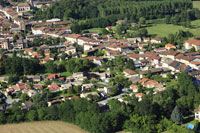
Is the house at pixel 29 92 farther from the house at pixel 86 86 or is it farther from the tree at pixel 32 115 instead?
the house at pixel 86 86

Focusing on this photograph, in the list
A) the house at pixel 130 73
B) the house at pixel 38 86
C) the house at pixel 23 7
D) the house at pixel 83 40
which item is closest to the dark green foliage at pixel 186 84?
the house at pixel 130 73

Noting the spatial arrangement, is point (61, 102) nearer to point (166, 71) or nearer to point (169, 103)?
point (169, 103)

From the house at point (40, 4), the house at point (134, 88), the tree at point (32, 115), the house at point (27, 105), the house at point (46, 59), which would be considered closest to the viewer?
the tree at point (32, 115)

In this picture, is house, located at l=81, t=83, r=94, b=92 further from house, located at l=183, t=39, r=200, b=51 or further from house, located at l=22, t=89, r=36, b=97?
house, located at l=183, t=39, r=200, b=51

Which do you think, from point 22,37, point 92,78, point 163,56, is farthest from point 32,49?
point 163,56

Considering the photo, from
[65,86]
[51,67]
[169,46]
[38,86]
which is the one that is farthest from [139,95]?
[169,46]

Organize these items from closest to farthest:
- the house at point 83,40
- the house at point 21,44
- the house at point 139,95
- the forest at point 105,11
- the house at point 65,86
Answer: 1. the house at point 139,95
2. the house at point 65,86
3. the house at point 21,44
4. the house at point 83,40
5. the forest at point 105,11
